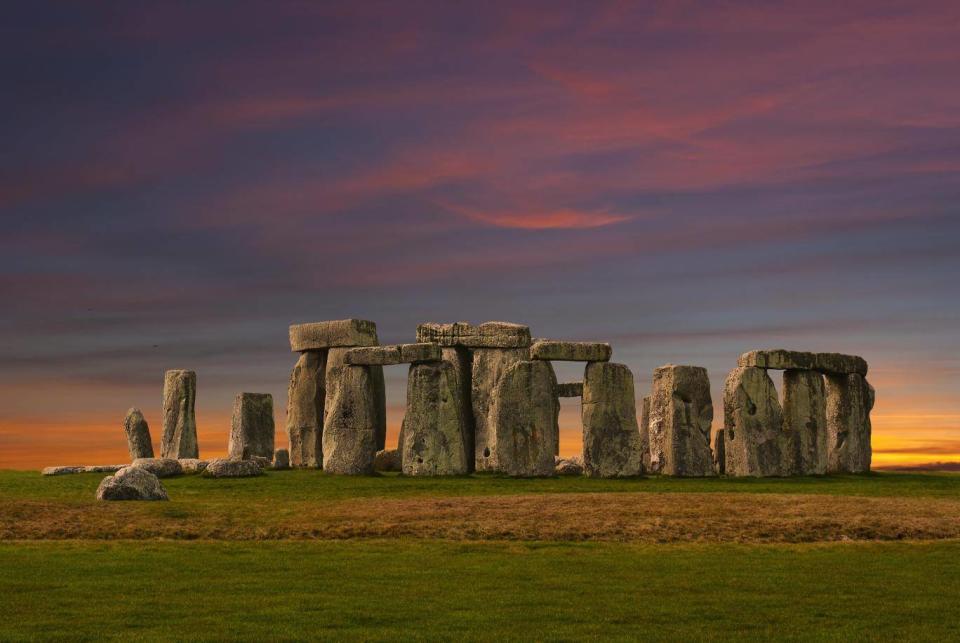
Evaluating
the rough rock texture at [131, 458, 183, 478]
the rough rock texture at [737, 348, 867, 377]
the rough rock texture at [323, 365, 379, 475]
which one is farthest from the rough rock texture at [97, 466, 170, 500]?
the rough rock texture at [737, 348, 867, 377]

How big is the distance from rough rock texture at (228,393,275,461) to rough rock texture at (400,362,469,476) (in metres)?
8.51

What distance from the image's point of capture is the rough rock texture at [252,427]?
35.7 meters

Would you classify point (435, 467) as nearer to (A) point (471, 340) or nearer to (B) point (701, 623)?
(A) point (471, 340)

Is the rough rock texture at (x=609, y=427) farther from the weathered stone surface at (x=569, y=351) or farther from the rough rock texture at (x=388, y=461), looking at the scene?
the rough rock texture at (x=388, y=461)

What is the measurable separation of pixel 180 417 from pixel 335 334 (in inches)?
218

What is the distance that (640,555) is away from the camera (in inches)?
623

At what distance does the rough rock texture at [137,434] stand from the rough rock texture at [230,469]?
6.78 meters

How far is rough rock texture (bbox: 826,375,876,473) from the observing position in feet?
105

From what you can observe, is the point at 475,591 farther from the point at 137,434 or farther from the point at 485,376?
the point at 137,434

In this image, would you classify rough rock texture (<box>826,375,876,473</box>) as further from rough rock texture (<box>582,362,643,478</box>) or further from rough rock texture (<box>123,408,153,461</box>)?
rough rock texture (<box>123,408,153,461</box>)

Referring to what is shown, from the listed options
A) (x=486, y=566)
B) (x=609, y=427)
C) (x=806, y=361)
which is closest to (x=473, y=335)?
(x=609, y=427)

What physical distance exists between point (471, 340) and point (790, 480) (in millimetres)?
9145

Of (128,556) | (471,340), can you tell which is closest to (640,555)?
(128,556)

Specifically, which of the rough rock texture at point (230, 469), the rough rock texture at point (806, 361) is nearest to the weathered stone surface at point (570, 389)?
the rough rock texture at point (806, 361)
